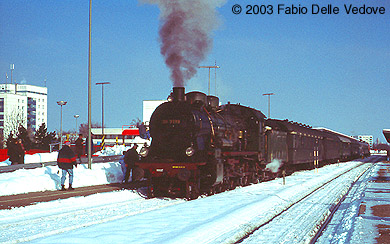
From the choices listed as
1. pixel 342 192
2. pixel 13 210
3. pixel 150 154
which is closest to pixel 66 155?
pixel 150 154

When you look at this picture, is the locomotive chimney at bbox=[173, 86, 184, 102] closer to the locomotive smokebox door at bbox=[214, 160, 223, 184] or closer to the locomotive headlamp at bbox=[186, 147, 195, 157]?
the locomotive headlamp at bbox=[186, 147, 195, 157]

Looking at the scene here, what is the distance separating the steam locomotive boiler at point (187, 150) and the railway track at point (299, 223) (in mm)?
3047

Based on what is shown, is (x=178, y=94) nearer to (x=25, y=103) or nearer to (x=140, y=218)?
(x=140, y=218)

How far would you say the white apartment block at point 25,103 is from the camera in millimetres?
131000

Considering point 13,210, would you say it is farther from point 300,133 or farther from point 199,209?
point 300,133

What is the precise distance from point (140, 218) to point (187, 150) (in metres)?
4.35

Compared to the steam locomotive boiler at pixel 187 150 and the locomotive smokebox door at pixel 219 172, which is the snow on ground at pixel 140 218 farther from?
the steam locomotive boiler at pixel 187 150

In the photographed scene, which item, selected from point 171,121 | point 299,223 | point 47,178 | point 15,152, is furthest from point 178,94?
point 15,152

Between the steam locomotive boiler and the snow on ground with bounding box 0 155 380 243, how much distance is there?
0.72 metres

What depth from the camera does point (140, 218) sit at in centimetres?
1065

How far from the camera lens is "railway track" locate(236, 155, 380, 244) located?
856cm

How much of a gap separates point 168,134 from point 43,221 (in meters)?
5.97

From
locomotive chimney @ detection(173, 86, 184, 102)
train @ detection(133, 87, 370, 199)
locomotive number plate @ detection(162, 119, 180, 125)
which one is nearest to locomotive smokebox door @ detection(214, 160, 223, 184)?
train @ detection(133, 87, 370, 199)

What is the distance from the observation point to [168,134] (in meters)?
15.4
